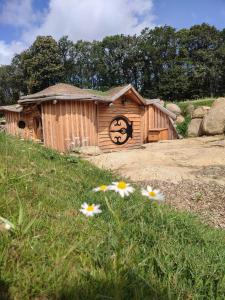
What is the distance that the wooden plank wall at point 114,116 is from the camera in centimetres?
1508

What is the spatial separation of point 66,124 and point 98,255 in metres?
11.9

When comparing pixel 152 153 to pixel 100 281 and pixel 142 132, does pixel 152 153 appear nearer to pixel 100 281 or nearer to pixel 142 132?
pixel 142 132

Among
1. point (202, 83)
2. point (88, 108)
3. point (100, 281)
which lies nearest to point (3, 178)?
point (100, 281)

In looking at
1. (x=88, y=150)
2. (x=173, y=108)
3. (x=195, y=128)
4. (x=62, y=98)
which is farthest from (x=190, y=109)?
(x=62, y=98)

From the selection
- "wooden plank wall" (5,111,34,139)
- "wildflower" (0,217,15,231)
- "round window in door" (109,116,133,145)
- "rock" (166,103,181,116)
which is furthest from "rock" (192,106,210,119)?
"wildflower" (0,217,15,231)

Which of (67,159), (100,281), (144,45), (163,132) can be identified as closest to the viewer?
(100,281)

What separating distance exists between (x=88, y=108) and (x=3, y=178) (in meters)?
11.9

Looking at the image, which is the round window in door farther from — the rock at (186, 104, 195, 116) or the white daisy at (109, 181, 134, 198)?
the white daisy at (109, 181, 134, 198)

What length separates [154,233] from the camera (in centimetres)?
283

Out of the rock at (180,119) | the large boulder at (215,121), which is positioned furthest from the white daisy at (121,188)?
the rock at (180,119)

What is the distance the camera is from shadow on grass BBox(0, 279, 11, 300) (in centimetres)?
153

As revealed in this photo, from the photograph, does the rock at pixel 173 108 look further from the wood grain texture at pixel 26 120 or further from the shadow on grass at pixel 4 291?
the shadow on grass at pixel 4 291

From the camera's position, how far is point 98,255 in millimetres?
2078

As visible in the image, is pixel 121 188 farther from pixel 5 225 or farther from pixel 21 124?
pixel 21 124
